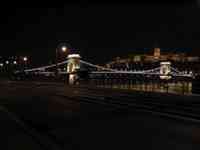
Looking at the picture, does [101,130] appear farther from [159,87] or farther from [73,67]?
[73,67]

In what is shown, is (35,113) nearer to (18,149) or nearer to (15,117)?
(15,117)

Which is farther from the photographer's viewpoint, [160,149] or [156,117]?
[156,117]

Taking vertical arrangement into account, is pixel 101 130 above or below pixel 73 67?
below

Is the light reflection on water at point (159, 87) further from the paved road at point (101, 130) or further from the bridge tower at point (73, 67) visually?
the paved road at point (101, 130)

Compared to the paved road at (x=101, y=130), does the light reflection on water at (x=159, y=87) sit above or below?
above

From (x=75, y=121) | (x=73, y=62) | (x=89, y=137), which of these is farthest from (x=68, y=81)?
(x=89, y=137)

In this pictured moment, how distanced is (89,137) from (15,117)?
4.55 meters

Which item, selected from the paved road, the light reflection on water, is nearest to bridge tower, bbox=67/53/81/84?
the light reflection on water

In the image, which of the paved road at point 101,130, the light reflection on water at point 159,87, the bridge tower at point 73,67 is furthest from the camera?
the bridge tower at point 73,67

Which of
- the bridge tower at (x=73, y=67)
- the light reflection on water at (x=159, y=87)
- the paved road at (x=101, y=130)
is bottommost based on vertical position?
the paved road at (x=101, y=130)

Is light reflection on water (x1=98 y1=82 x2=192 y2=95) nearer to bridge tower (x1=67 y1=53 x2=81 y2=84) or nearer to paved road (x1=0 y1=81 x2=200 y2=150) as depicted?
bridge tower (x1=67 y1=53 x2=81 y2=84)

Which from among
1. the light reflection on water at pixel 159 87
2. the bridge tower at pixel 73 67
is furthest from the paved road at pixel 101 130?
the bridge tower at pixel 73 67

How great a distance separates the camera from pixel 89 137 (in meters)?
8.52

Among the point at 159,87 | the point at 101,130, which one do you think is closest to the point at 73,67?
the point at 159,87
